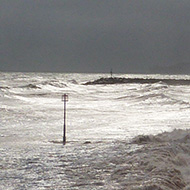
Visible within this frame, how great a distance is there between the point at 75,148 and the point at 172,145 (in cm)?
244

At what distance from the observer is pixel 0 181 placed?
627 centimetres

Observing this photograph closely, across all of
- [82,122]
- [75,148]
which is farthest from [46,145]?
[82,122]

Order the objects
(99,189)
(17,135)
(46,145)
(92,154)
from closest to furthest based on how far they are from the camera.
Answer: (99,189) < (92,154) < (46,145) < (17,135)

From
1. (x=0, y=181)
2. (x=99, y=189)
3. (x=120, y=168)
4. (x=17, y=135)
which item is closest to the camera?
(x=99, y=189)

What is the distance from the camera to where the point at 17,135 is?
1233cm

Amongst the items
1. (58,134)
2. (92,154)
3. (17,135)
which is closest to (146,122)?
(58,134)

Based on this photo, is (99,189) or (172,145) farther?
(172,145)

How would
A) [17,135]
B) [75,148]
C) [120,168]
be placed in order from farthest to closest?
[17,135]
[75,148]
[120,168]

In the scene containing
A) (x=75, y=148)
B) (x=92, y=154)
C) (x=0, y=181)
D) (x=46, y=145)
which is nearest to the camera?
(x=0, y=181)

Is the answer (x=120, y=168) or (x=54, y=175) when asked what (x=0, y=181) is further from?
(x=120, y=168)

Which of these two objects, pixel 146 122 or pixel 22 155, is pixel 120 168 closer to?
pixel 22 155

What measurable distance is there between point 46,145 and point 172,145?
140 inches

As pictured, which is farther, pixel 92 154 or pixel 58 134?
pixel 58 134

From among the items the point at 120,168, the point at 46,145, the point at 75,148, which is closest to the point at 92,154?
the point at 75,148
